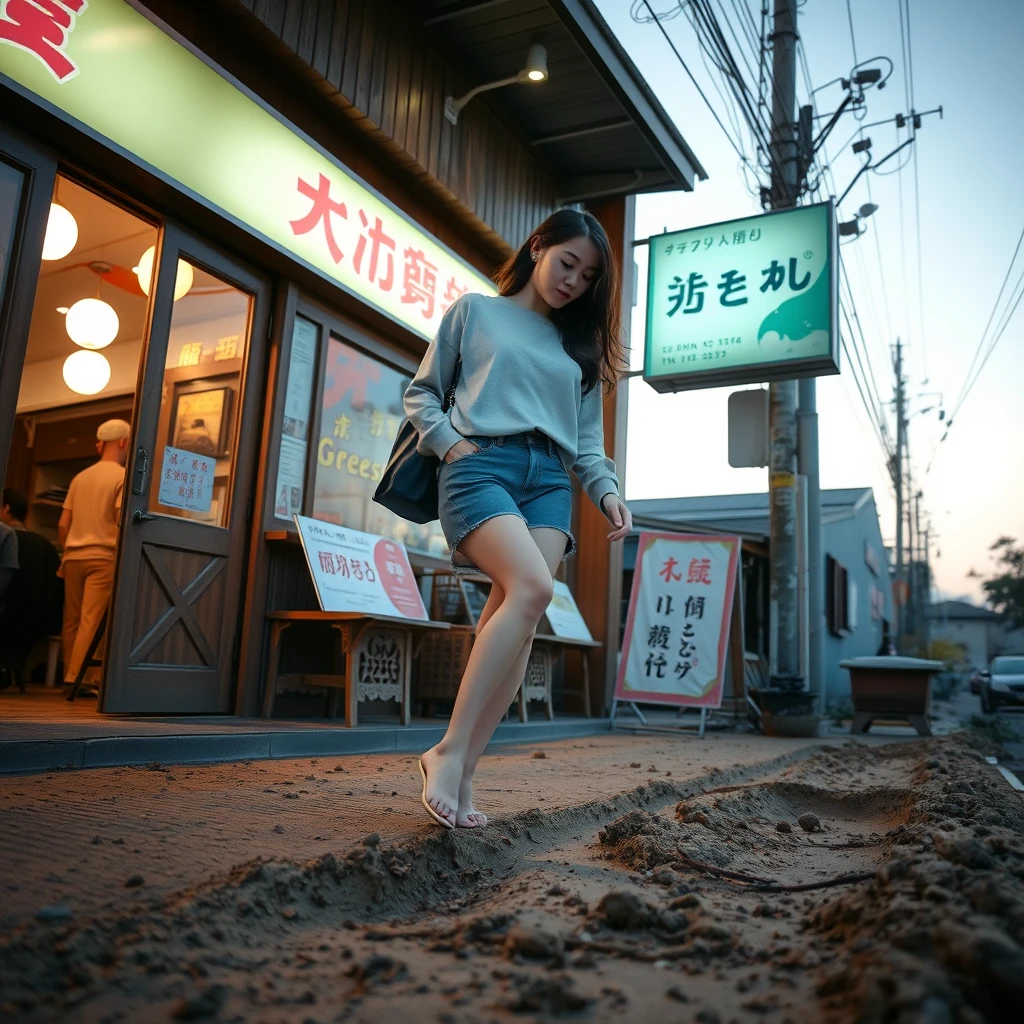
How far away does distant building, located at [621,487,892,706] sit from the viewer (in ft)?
41.2

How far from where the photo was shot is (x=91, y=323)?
655 centimetres

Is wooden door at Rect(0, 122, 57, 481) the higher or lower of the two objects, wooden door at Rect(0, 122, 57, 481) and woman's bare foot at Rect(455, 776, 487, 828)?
the higher

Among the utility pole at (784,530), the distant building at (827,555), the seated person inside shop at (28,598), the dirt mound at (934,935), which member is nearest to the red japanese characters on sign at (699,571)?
the utility pole at (784,530)

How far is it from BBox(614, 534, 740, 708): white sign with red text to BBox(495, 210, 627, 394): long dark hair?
17.9 ft

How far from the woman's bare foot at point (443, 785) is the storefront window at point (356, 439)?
3.49 metres

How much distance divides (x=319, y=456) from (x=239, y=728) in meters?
2.06

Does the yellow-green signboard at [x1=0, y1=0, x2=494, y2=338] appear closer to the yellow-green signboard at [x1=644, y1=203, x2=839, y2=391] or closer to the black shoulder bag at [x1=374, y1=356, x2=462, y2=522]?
the yellow-green signboard at [x1=644, y1=203, x2=839, y2=391]

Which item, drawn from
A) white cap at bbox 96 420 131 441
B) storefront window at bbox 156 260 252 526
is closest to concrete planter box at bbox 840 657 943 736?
storefront window at bbox 156 260 252 526

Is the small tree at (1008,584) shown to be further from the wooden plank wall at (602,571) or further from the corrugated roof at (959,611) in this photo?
the wooden plank wall at (602,571)

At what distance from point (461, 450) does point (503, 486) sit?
137 mm

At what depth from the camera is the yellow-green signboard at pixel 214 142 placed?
371 cm

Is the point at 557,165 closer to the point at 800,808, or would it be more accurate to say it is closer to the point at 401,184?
the point at 401,184

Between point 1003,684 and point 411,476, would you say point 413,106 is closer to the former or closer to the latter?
point 411,476

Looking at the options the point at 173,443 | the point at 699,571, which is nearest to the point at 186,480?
the point at 173,443
